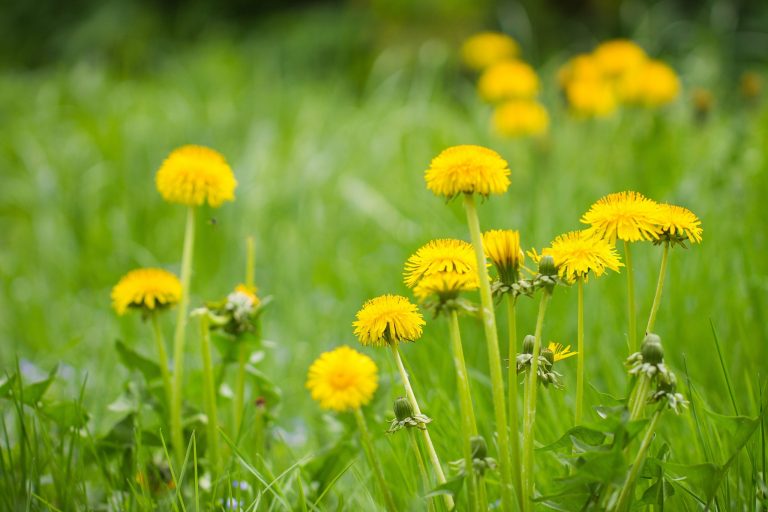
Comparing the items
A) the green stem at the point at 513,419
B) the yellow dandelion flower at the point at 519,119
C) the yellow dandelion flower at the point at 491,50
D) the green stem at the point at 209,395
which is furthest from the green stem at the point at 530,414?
the yellow dandelion flower at the point at 491,50

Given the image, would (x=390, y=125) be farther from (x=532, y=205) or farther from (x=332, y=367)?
(x=332, y=367)

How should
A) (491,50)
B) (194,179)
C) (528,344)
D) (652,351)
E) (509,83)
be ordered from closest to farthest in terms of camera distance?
1. (652,351)
2. (528,344)
3. (194,179)
4. (509,83)
5. (491,50)

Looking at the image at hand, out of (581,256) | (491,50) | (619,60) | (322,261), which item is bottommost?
(581,256)

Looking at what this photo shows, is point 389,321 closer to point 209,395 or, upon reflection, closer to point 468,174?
point 468,174

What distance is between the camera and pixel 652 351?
0.78m

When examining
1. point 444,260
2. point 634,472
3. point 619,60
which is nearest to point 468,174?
point 444,260

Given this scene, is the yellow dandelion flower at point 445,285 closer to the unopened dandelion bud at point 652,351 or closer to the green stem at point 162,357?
the unopened dandelion bud at point 652,351

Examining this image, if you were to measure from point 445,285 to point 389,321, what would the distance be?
0.08 metres

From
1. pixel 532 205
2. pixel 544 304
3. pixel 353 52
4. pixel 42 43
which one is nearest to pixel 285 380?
pixel 532 205

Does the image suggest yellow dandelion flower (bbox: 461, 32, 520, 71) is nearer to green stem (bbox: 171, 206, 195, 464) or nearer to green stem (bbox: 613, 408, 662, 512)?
green stem (bbox: 171, 206, 195, 464)

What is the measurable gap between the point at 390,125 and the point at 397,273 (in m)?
1.51

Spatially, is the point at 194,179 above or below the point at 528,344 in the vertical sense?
above

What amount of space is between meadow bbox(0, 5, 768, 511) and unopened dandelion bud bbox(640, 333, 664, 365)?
0.35 feet

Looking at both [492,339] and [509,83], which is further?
A: [509,83]
